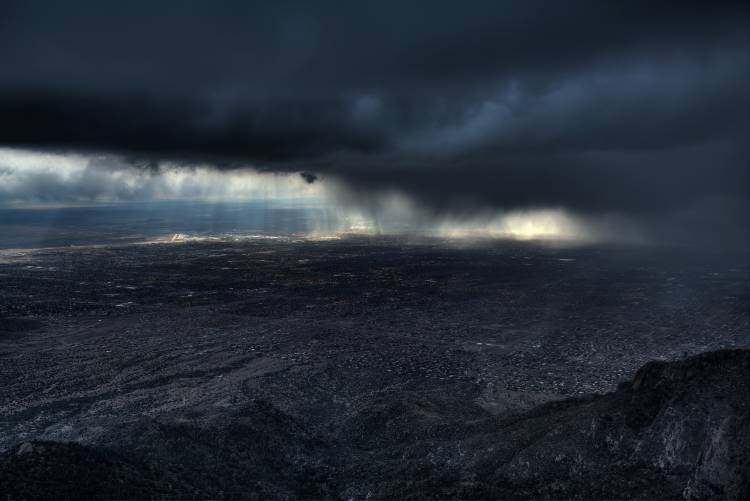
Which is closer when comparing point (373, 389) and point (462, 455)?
point (462, 455)

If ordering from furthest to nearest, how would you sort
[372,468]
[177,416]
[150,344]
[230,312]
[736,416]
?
[230,312], [150,344], [177,416], [372,468], [736,416]

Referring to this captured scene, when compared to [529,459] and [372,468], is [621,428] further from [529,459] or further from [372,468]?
[372,468]

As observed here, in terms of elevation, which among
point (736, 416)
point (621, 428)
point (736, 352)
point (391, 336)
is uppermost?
point (736, 352)

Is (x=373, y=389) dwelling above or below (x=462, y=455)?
below

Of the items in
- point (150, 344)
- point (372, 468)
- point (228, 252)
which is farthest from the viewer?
point (228, 252)

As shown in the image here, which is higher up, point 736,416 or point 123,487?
point 736,416

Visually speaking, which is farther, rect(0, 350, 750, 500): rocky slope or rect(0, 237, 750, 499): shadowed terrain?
rect(0, 237, 750, 499): shadowed terrain

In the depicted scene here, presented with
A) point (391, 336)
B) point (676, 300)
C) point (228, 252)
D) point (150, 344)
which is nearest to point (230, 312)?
point (150, 344)

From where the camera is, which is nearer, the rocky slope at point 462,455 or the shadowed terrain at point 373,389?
the rocky slope at point 462,455

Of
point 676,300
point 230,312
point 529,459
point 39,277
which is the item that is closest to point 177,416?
point 529,459

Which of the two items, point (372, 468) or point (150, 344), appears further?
point (150, 344)
